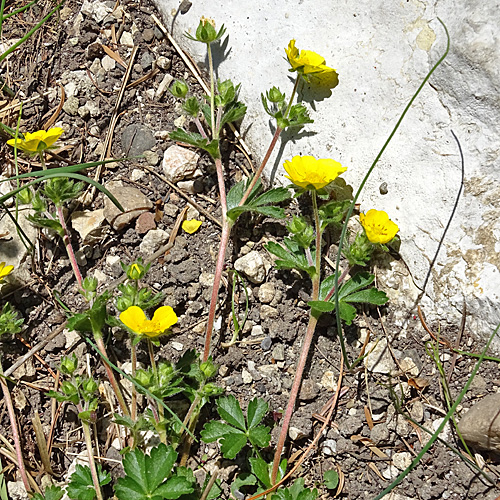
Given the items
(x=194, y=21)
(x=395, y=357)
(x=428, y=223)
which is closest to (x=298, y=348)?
(x=395, y=357)

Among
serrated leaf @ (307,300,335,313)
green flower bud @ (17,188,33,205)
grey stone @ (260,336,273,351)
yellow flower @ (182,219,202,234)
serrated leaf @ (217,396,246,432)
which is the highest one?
green flower bud @ (17,188,33,205)

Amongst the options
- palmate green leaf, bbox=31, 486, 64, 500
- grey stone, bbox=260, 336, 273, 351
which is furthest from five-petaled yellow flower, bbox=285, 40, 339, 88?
palmate green leaf, bbox=31, 486, 64, 500

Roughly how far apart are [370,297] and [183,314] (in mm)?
905

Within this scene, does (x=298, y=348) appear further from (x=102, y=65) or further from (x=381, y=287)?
(x=102, y=65)

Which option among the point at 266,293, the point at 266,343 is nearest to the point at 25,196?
the point at 266,293

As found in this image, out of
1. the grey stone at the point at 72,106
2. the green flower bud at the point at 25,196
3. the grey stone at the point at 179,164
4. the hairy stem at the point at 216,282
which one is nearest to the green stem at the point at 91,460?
the hairy stem at the point at 216,282

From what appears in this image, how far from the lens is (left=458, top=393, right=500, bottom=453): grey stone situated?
236cm

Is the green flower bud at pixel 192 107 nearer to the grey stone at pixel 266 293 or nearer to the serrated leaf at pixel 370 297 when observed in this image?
the grey stone at pixel 266 293

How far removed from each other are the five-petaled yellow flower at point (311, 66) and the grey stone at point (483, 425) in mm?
1632

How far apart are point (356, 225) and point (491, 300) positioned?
28.0 inches

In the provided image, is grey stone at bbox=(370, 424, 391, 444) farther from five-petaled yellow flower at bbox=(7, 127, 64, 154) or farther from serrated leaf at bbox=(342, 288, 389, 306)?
five-petaled yellow flower at bbox=(7, 127, 64, 154)

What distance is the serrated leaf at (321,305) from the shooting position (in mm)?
2520

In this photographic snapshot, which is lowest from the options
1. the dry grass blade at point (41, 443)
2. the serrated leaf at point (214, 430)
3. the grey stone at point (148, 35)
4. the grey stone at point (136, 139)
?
the dry grass blade at point (41, 443)

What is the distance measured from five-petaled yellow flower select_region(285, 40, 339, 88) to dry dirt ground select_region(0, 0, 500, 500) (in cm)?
57
